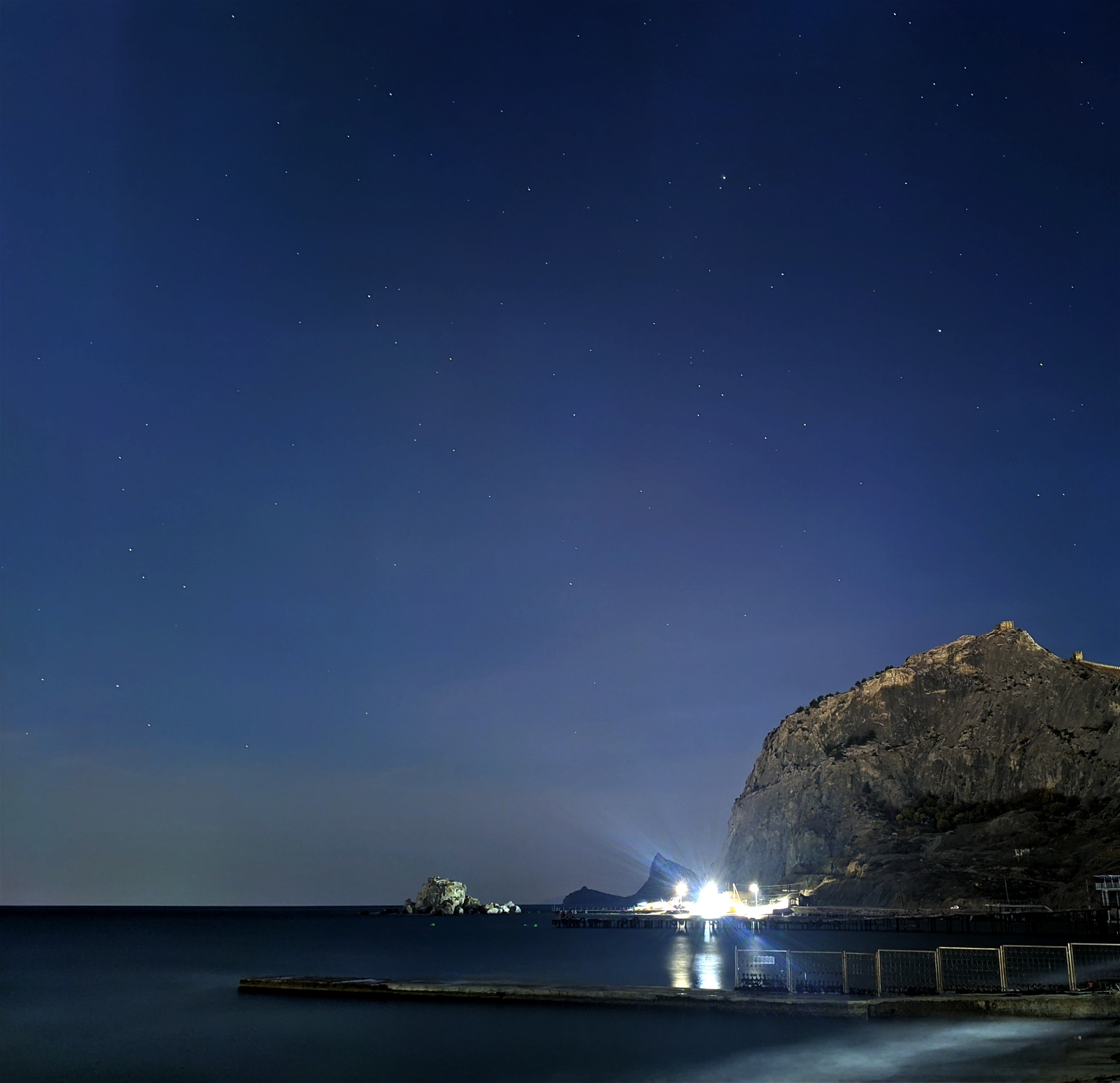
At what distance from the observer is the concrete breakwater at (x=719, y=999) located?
30750 mm

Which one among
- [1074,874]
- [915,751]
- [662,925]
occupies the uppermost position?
[915,751]

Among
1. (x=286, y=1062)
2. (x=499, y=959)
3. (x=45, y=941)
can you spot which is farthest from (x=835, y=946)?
(x=45, y=941)

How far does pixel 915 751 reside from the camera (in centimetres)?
19075

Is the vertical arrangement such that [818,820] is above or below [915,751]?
below

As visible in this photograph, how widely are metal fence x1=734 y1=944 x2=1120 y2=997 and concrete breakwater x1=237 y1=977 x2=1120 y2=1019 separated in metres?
1.40

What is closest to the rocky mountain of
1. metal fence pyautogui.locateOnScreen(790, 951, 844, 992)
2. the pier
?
the pier

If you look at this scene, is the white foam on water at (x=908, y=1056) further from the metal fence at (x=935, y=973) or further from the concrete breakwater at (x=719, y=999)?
the metal fence at (x=935, y=973)

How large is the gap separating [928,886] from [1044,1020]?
389 feet

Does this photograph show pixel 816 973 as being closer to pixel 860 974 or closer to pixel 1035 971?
pixel 860 974

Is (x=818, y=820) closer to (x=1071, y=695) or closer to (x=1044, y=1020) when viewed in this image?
(x=1071, y=695)

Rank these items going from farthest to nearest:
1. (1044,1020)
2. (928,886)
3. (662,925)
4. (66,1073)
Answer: (662,925), (928,886), (66,1073), (1044,1020)

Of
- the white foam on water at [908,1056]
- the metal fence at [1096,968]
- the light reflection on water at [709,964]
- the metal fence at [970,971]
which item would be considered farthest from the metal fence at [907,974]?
the light reflection on water at [709,964]

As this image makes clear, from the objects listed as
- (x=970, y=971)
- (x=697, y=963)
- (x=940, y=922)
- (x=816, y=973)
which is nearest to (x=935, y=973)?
(x=816, y=973)

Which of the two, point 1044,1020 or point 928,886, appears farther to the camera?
point 928,886
